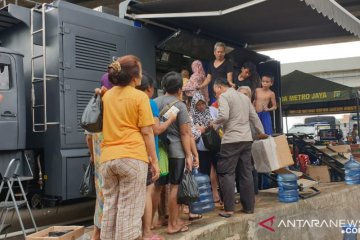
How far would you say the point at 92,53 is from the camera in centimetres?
565

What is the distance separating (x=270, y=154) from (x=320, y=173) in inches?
127

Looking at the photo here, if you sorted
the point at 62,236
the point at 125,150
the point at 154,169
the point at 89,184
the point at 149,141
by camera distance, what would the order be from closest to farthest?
the point at 125,150 < the point at 149,141 < the point at 154,169 < the point at 62,236 < the point at 89,184

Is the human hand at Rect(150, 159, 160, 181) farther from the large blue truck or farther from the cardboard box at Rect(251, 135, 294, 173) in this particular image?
the cardboard box at Rect(251, 135, 294, 173)

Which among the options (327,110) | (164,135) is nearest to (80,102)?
(164,135)

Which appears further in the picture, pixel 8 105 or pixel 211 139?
pixel 211 139

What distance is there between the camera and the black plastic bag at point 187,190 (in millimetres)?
4059

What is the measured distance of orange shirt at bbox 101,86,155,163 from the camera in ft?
9.95

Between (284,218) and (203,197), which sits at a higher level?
(203,197)

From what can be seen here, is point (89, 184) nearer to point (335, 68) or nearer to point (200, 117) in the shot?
point (200, 117)

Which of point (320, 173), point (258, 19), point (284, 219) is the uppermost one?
point (258, 19)

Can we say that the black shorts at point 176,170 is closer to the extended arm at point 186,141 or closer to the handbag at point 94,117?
the extended arm at point 186,141

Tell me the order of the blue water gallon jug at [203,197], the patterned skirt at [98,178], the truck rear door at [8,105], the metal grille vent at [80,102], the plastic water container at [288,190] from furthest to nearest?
the plastic water container at [288,190]
the metal grille vent at [80,102]
the truck rear door at [8,105]
the blue water gallon jug at [203,197]
the patterned skirt at [98,178]

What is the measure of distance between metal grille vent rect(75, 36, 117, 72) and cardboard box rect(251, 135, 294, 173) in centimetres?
266

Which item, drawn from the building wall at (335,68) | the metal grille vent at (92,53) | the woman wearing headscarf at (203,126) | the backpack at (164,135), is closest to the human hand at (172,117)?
the backpack at (164,135)
